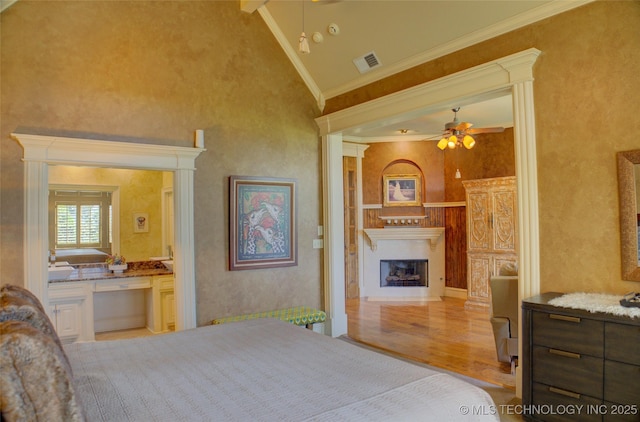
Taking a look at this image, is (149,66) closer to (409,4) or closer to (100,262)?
(409,4)

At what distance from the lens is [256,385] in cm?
179

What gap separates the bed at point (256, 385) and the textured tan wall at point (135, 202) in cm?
496

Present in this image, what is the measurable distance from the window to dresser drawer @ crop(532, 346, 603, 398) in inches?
258

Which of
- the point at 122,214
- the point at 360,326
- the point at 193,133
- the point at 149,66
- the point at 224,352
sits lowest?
the point at 360,326

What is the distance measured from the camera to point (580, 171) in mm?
2914

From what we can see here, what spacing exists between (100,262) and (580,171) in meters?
6.29

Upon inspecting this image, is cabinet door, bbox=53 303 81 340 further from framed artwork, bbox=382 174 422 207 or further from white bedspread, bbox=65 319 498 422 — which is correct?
framed artwork, bbox=382 174 422 207

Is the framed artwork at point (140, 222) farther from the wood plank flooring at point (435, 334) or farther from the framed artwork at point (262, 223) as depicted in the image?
the wood plank flooring at point (435, 334)

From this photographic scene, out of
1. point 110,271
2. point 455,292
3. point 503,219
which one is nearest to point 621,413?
point 503,219

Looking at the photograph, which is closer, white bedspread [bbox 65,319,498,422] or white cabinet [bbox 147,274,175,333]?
white bedspread [bbox 65,319,498,422]

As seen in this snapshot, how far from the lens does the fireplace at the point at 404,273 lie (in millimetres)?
7945

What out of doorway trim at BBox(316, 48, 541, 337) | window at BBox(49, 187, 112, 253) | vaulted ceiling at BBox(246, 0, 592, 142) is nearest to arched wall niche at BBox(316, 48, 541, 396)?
doorway trim at BBox(316, 48, 541, 337)

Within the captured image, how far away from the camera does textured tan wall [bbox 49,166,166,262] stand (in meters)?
6.81

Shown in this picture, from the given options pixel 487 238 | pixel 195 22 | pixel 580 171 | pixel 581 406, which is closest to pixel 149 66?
pixel 195 22
